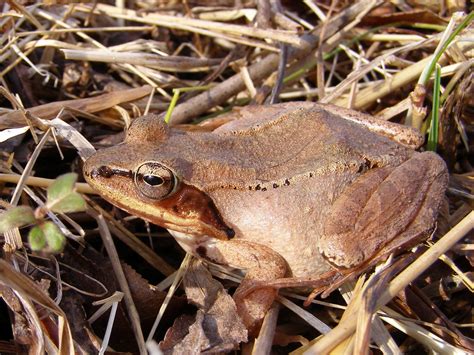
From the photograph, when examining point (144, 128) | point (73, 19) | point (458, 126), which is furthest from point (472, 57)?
point (73, 19)

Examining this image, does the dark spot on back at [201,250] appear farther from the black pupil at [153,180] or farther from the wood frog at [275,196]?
the black pupil at [153,180]

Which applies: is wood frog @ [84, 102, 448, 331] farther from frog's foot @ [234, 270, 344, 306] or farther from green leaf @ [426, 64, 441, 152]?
green leaf @ [426, 64, 441, 152]

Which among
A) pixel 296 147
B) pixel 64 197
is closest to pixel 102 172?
pixel 64 197

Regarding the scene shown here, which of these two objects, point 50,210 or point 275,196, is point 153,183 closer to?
point 275,196

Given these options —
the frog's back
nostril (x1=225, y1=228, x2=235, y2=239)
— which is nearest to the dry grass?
nostril (x1=225, y1=228, x2=235, y2=239)

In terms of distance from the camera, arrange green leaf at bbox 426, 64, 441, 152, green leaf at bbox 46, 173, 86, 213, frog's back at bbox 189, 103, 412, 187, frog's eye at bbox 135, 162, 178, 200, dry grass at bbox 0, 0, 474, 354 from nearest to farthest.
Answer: green leaf at bbox 46, 173, 86, 213, dry grass at bbox 0, 0, 474, 354, frog's eye at bbox 135, 162, 178, 200, frog's back at bbox 189, 103, 412, 187, green leaf at bbox 426, 64, 441, 152

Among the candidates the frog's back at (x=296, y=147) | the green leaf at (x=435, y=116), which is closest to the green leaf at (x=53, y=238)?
the frog's back at (x=296, y=147)

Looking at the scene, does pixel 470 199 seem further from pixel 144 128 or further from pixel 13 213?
pixel 13 213
